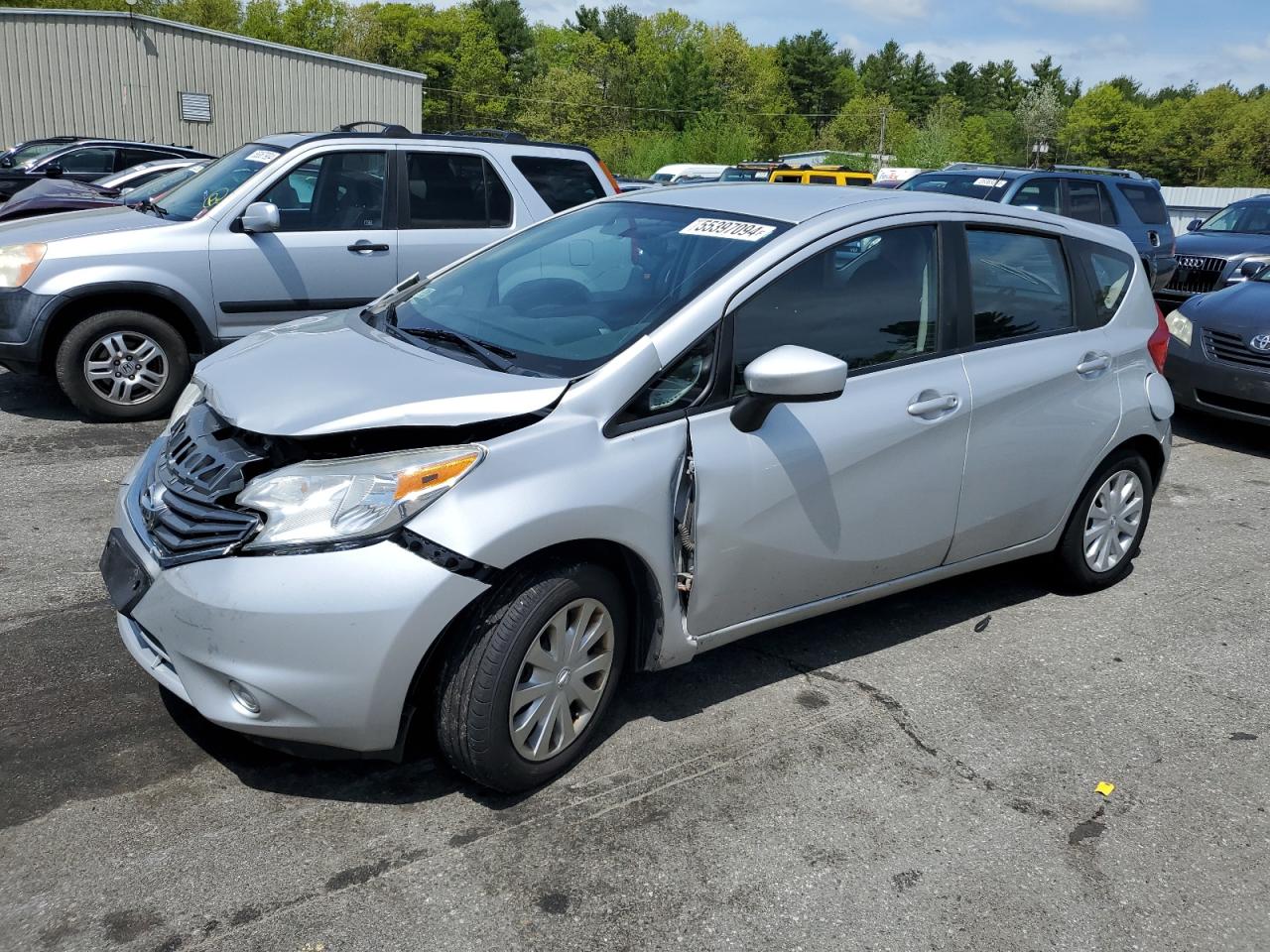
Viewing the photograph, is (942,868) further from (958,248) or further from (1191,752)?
(958,248)

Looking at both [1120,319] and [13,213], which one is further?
[13,213]

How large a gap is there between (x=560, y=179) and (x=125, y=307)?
10.2 feet

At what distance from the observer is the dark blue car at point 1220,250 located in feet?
42.7

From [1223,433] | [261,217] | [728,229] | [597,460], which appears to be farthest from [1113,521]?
[261,217]

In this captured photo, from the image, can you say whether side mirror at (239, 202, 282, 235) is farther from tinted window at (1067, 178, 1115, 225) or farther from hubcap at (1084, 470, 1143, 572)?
tinted window at (1067, 178, 1115, 225)

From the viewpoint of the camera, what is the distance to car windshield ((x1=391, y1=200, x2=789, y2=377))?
3475mm

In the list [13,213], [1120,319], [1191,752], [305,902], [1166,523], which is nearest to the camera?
[305,902]

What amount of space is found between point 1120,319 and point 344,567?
3529mm

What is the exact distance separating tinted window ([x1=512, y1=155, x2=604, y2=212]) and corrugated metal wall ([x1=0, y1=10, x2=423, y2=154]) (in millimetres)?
28096

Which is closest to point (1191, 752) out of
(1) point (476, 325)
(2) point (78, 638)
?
(1) point (476, 325)

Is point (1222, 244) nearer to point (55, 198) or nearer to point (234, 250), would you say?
point (234, 250)

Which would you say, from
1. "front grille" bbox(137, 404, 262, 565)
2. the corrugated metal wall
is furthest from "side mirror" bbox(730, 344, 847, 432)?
the corrugated metal wall

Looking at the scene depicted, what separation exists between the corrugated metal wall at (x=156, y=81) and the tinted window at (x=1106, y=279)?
3253 centimetres

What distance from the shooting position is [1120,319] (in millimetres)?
4773
